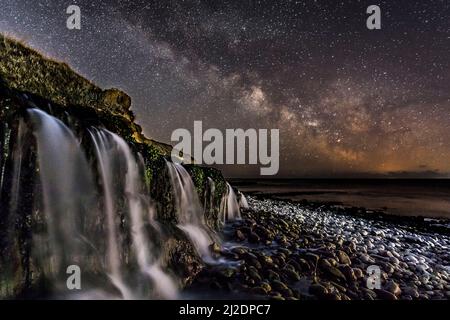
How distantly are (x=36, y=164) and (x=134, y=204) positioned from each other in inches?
79.8

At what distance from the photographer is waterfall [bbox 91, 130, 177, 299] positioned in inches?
185

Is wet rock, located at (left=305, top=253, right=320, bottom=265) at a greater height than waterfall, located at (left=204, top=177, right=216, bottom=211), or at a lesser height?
lesser

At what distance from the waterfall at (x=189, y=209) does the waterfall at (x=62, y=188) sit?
2.62 metres

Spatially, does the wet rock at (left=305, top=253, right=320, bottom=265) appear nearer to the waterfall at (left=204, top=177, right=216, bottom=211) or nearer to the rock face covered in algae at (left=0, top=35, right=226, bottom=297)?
the rock face covered in algae at (left=0, top=35, right=226, bottom=297)

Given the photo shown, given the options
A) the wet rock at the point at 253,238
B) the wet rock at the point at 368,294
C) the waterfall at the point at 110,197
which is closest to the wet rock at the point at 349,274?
the wet rock at the point at 368,294

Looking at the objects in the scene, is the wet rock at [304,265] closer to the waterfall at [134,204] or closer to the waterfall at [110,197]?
the waterfall at [134,204]

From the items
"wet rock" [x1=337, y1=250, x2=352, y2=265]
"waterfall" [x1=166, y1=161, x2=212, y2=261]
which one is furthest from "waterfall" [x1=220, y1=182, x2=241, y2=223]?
"wet rock" [x1=337, y1=250, x2=352, y2=265]

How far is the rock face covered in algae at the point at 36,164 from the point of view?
11.3ft

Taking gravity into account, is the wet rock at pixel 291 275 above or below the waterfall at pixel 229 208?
below

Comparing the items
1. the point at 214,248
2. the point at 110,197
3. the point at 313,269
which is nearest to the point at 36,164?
the point at 110,197

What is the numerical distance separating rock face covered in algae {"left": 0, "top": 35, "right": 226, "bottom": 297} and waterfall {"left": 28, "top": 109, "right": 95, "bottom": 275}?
18 cm

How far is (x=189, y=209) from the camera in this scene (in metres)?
7.57

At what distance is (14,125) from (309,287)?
5531 millimetres
